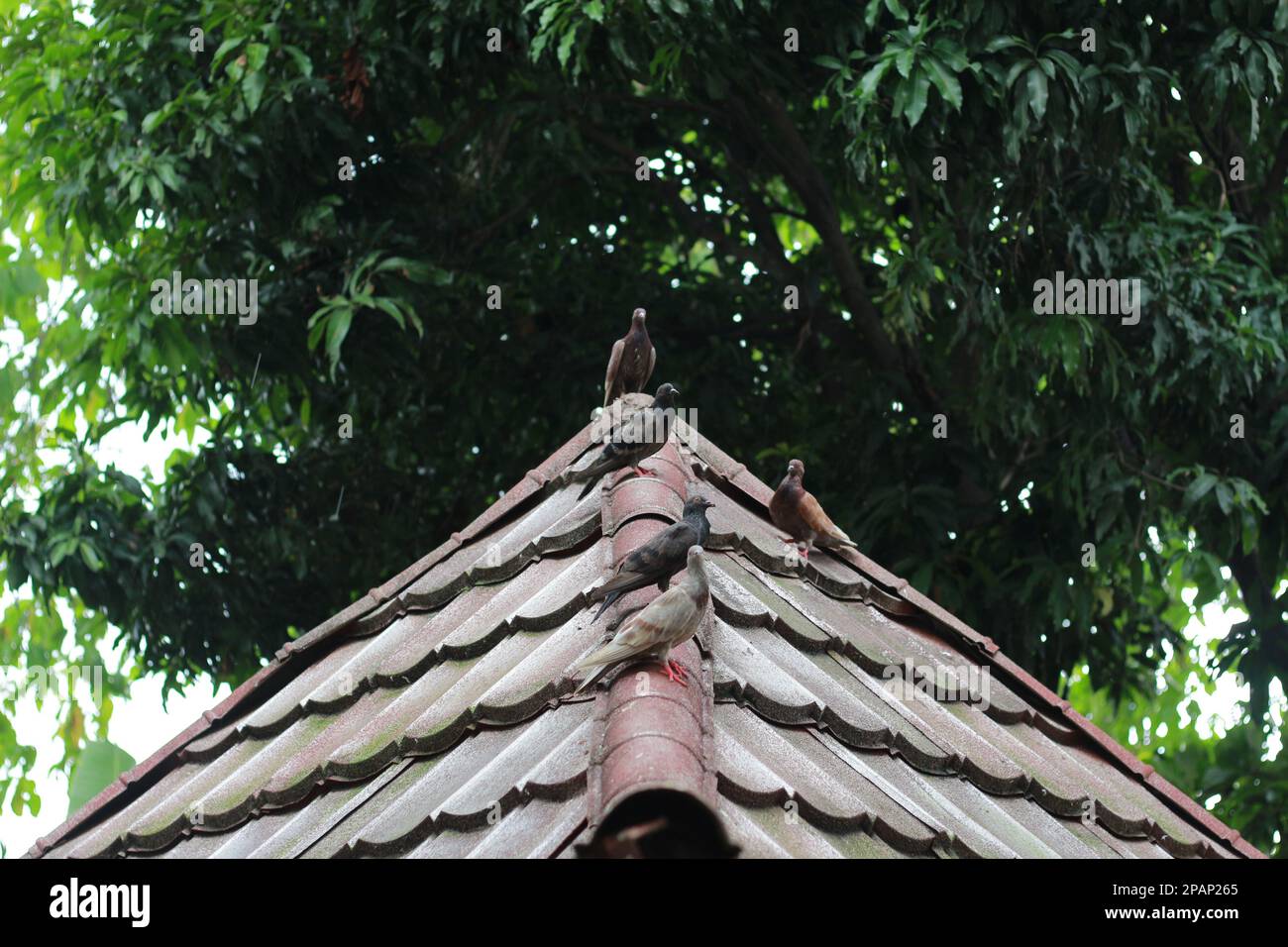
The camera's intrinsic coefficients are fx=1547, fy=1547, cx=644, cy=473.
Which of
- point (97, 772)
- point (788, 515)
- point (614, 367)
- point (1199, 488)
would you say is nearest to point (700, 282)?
point (1199, 488)

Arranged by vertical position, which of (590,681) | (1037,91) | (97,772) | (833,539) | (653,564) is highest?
(1037,91)

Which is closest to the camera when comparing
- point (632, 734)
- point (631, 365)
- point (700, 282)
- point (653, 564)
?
point (632, 734)

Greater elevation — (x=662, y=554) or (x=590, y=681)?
(x=662, y=554)

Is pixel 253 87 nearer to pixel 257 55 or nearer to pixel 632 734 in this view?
pixel 257 55

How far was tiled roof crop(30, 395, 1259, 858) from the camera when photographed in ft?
10.6

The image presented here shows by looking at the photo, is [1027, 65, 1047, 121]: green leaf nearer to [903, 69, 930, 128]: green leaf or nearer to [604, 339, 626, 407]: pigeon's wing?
[903, 69, 930, 128]: green leaf

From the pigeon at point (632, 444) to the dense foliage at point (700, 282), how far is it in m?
3.44

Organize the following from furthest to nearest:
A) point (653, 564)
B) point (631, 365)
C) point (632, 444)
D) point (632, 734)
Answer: point (631, 365)
point (632, 444)
point (653, 564)
point (632, 734)

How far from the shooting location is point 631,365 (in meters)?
6.91

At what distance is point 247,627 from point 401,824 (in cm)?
786

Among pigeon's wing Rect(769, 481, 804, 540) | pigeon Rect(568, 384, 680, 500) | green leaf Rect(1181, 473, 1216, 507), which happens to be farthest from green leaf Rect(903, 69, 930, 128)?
pigeon Rect(568, 384, 680, 500)

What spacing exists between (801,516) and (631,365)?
169 cm

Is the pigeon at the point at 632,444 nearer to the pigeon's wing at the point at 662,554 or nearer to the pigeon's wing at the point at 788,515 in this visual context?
the pigeon's wing at the point at 788,515

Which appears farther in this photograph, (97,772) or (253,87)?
(253,87)
